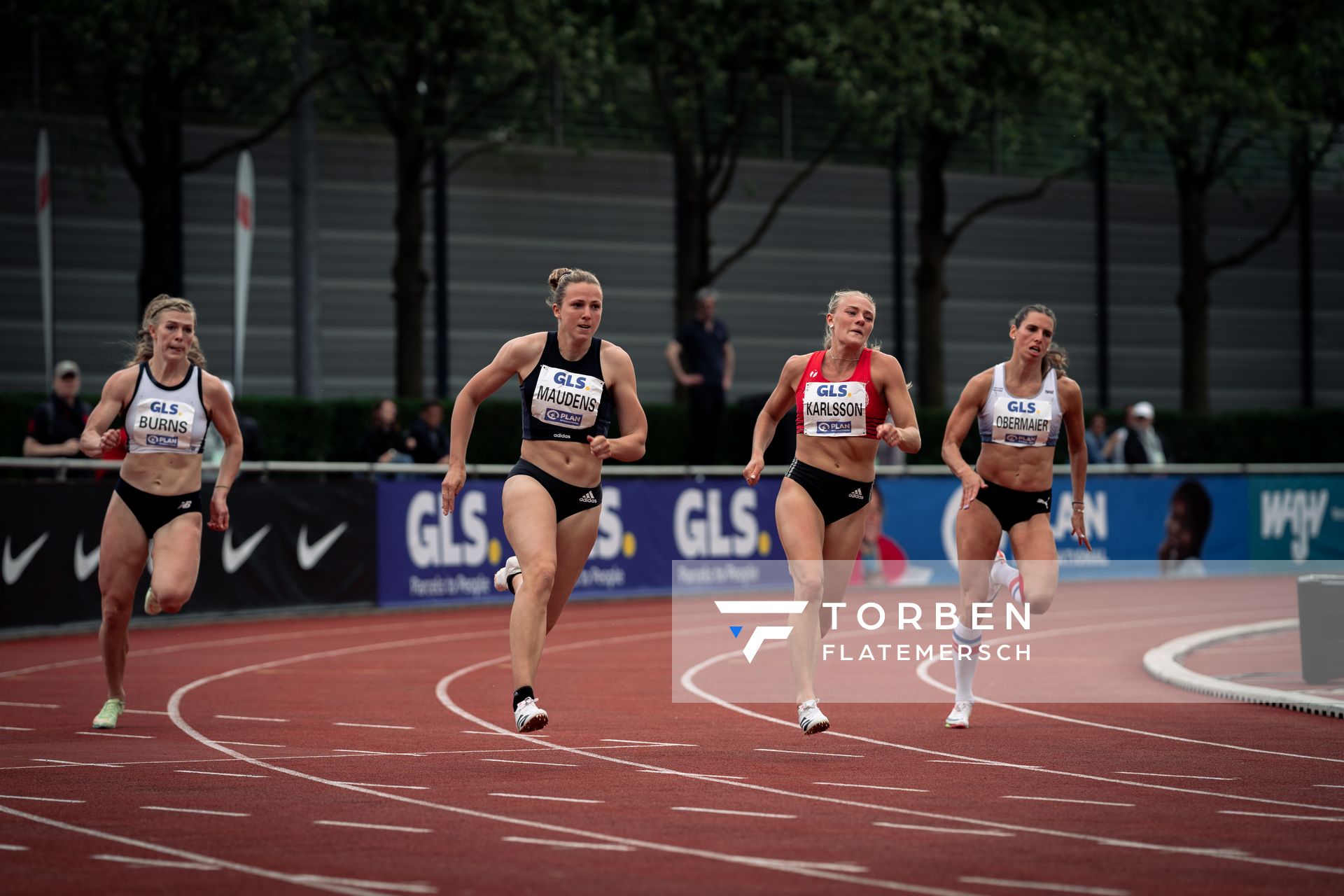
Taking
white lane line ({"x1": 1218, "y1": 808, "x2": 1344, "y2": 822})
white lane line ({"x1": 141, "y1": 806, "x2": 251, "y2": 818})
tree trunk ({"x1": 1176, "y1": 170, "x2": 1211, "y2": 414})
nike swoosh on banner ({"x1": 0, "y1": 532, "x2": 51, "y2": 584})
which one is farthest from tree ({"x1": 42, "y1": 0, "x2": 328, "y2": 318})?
tree trunk ({"x1": 1176, "y1": 170, "x2": 1211, "y2": 414})

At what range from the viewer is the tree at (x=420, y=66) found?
1033 inches

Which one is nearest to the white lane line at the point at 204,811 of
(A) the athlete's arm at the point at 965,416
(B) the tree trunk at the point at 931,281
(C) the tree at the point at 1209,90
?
(A) the athlete's arm at the point at 965,416

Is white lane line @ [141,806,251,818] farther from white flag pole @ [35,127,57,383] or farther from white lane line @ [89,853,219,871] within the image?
white flag pole @ [35,127,57,383]

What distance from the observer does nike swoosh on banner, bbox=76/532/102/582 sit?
1808 centimetres

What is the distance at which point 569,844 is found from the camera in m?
7.13

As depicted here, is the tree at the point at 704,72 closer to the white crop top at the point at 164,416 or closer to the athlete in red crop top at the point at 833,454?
the white crop top at the point at 164,416

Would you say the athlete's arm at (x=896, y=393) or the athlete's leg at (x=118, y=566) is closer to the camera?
the athlete's arm at (x=896, y=393)

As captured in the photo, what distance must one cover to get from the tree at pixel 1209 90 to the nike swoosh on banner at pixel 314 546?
1805 centimetres

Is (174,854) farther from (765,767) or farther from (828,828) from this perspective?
(765,767)

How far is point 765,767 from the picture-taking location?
9.28 m

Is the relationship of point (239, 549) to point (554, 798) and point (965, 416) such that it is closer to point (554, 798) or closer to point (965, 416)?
point (965, 416)

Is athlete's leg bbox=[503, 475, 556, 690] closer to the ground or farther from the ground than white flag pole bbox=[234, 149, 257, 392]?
closer to the ground

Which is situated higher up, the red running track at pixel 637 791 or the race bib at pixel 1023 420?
the race bib at pixel 1023 420

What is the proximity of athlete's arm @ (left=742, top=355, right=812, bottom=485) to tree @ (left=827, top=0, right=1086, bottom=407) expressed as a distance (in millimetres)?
20614
